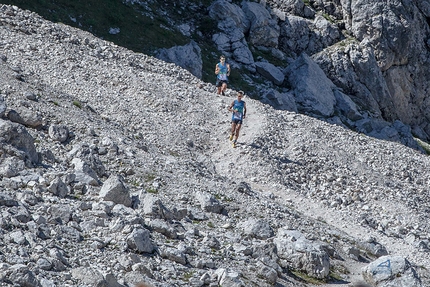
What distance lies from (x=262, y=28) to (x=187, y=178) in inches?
1685

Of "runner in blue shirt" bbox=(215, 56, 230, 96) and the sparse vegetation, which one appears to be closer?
the sparse vegetation

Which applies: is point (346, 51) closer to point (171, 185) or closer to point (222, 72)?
point (222, 72)

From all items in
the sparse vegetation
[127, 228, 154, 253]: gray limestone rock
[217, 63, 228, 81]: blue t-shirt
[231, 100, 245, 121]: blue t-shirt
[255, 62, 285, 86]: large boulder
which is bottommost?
[255, 62, 285, 86]: large boulder

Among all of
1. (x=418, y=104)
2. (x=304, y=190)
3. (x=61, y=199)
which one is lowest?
(x=418, y=104)

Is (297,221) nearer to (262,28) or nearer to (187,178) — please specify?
(187,178)

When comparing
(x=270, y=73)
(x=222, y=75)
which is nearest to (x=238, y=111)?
(x=222, y=75)

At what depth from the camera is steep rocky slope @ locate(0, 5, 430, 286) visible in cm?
1365

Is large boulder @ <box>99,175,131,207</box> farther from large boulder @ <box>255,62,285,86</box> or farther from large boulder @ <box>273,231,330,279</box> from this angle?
large boulder @ <box>255,62,285,86</box>

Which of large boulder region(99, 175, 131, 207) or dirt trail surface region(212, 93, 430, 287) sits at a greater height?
large boulder region(99, 175, 131, 207)

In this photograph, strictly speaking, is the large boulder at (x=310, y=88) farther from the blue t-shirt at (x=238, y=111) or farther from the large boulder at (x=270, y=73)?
the blue t-shirt at (x=238, y=111)

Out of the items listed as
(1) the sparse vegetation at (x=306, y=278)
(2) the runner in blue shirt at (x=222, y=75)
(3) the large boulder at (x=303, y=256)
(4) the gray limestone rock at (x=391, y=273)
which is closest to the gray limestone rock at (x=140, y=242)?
(3) the large boulder at (x=303, y=256)

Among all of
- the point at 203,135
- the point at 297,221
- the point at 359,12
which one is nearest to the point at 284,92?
the point at 359,12

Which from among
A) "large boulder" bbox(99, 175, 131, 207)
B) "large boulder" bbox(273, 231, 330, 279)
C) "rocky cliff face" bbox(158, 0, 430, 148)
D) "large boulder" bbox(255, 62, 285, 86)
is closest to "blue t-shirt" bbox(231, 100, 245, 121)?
"large boulder" bbox(273, 231, 330, 279)

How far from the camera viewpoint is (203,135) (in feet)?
93.9
